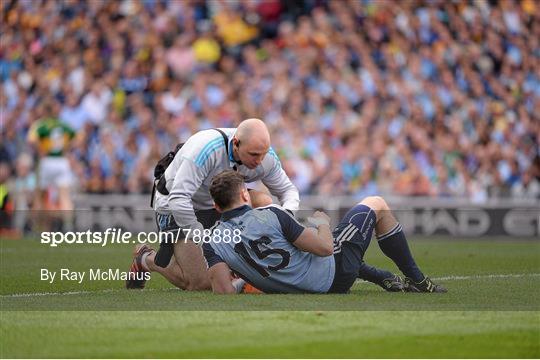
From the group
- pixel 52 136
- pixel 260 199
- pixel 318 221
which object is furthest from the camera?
pixel 52 136

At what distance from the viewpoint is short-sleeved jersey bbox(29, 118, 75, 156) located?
890 inches

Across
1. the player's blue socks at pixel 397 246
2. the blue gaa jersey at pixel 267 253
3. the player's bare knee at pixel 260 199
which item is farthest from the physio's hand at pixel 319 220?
the player's bare knee at pixel 260 199

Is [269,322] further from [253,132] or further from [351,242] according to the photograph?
[253,132]

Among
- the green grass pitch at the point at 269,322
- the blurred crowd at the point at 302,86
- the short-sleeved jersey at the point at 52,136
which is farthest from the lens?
the blurred crowd at the point at 302,86

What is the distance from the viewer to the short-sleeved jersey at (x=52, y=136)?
2259 cm

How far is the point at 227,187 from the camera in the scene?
9805 mm

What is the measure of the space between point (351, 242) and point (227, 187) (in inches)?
45.0

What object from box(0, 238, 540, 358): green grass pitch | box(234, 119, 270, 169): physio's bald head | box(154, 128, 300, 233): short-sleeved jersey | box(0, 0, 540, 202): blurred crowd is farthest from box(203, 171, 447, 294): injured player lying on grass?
box(0, 0, 540, 202): blurred crowd

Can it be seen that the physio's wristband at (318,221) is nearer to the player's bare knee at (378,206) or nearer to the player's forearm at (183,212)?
the player's bare knee at (378,206)

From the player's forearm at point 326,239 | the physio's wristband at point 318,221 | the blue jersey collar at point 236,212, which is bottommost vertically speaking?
the player's forearm at point 326,239

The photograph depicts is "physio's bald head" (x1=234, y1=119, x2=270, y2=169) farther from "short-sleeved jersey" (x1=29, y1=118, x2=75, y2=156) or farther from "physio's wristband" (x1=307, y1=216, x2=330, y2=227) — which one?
"short-sleeved jersey" (x1=29, y1=118, x2=75, y2=156)

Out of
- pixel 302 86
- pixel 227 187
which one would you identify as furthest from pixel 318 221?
pixel 302 86

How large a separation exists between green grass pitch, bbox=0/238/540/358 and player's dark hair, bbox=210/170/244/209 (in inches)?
30.5

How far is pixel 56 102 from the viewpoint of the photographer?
24.3m
